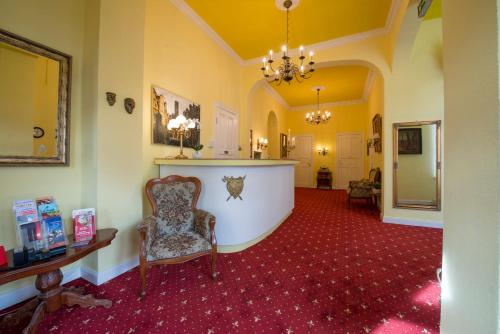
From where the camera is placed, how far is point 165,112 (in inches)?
116

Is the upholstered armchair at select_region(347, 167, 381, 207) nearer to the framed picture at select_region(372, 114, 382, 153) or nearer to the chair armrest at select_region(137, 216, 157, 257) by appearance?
the framed picture at select_region(372, 114, 382, 153)

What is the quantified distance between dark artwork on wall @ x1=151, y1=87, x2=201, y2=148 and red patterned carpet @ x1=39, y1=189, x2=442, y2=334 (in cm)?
177

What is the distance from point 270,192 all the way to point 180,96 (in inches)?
84.8

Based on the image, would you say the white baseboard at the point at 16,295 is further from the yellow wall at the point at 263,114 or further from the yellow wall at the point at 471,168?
the yellow wall at the point at 263,114

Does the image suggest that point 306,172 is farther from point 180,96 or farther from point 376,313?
point 376,313

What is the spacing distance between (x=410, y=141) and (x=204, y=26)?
14.9ft

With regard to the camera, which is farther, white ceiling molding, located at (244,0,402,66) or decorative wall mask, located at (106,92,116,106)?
white ceiling molding, located at (244,0,402,66)

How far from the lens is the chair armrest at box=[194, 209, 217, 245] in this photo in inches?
80.5

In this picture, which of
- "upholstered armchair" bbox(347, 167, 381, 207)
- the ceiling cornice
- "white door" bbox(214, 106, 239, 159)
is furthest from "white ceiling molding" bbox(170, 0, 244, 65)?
"upholstered armchair" bbox(347, 167, 381, 207)

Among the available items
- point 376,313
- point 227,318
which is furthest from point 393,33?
point 227,318

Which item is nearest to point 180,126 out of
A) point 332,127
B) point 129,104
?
point 129,104

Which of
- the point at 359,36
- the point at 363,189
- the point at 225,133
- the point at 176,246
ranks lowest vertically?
the point at 176,246

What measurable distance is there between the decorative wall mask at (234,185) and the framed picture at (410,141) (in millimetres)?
3405

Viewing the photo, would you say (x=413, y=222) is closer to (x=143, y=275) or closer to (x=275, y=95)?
(x=143, y=275)
